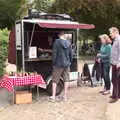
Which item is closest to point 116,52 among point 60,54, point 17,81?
point 60,54

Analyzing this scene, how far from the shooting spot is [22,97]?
34.5ft

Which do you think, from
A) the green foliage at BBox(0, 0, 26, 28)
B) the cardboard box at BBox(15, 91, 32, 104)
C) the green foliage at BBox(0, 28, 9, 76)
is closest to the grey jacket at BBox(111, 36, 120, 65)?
the cardboard box at BBox(15, 91, 32, 104)

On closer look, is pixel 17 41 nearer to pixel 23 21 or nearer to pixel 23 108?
pixel 23 21

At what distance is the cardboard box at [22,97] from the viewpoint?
10.5 meters

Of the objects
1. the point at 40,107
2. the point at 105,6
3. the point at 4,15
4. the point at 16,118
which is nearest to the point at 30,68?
the point at 40,107

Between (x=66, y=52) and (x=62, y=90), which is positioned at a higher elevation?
(x=66, y=52)

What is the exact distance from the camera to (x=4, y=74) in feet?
35.6

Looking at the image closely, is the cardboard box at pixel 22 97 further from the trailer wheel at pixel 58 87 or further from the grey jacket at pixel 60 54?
the trailer wheel at pixel 58 87

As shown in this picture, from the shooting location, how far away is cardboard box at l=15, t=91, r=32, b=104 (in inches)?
413

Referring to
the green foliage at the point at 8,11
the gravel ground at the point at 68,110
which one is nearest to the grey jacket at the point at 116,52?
the gravel ground at the point at 68,110

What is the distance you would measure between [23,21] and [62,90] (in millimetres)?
2130

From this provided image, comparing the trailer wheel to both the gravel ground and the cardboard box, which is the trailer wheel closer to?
the gravel ground

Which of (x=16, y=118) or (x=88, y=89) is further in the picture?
(x=88, y=89)

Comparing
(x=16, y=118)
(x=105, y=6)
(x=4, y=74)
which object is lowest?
(x=16, y=118)
